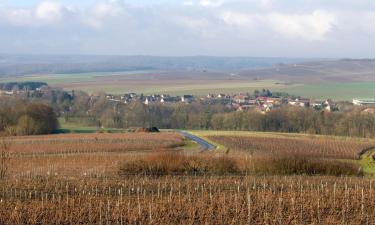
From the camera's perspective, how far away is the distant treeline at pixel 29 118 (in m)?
70.2

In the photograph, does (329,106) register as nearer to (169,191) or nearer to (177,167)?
(177,167)

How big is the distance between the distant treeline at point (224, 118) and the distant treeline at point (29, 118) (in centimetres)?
1450

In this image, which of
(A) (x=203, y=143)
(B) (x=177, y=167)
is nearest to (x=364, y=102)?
(A) (x=203, y=143)

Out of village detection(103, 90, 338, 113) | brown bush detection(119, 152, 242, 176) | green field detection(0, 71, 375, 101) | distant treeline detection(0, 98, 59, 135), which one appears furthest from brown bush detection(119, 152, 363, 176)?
green field detection(0, 71, 375, 101)

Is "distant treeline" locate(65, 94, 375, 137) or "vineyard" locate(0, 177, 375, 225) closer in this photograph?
"vineyard" locate(0, 177, 375, 225)

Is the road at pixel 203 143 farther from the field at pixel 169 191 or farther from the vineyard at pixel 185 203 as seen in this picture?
the vineyard at pixel 185 203

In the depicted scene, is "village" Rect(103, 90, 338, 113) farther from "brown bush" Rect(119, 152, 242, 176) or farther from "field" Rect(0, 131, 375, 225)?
"brown bush" Rect(119, 152, 242, 176)

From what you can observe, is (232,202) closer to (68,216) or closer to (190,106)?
(68,216)

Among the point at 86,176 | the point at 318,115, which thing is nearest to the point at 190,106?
the point at 318,115

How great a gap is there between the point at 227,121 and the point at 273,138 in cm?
2247

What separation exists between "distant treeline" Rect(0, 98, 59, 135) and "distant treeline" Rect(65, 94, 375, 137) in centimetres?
1450

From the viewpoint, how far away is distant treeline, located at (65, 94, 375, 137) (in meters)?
75.1

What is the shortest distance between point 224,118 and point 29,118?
28601 millimetres

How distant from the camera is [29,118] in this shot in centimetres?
7075
